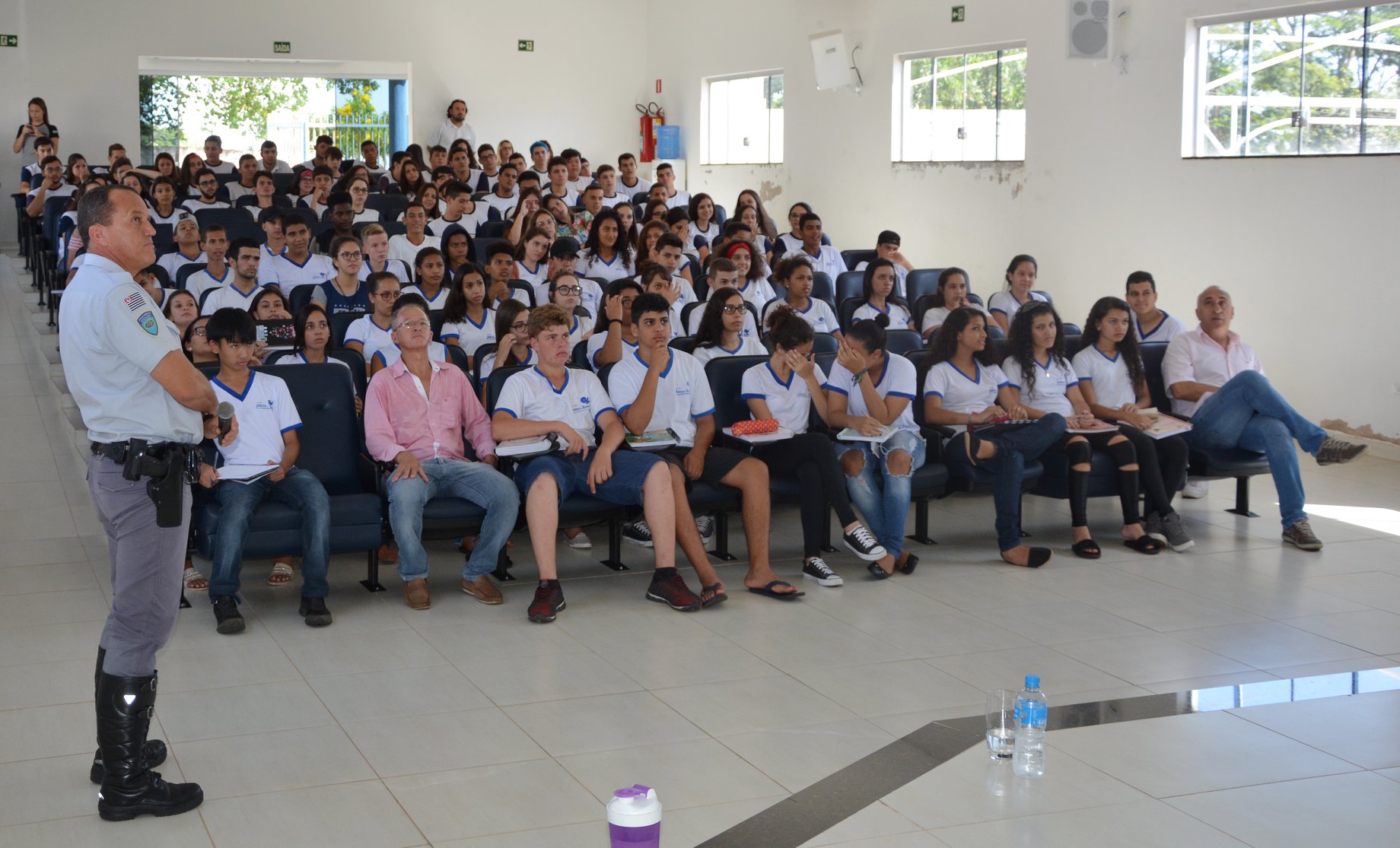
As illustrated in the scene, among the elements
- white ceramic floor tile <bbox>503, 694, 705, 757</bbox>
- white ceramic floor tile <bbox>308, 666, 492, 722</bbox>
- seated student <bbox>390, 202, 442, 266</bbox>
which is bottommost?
white ceramic floor tile <bbox>503, 694, 705, 757</bbox>

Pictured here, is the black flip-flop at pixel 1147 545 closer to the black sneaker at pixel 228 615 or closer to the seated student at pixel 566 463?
the seated student at pixel 566 463

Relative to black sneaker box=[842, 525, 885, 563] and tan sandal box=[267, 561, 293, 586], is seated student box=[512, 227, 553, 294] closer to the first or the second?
tan sandal box=[267, 561, 293, 586]

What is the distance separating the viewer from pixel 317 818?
10.3 feet

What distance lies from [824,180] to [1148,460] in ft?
27.1

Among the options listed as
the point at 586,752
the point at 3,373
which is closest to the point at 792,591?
the point at 586,752

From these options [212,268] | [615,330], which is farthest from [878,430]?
[212,268]

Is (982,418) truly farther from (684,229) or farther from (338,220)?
(338,220)

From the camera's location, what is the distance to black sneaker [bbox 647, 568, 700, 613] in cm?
488

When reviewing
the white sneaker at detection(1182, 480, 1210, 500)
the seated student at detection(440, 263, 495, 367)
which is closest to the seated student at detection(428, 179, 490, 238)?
the seated student at detection(440, 263, 495, 367)

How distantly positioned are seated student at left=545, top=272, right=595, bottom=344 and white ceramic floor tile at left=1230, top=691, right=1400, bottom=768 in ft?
11.8

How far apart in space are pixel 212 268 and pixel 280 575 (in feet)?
9.24

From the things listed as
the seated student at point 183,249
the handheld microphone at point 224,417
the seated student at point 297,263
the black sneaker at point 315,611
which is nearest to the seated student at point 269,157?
the seated student at point 183,249

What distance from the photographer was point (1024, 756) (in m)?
3.45

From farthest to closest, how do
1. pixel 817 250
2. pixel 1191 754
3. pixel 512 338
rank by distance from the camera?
pixel 817 250 < pixel 512 338 < pixel 1191 754
